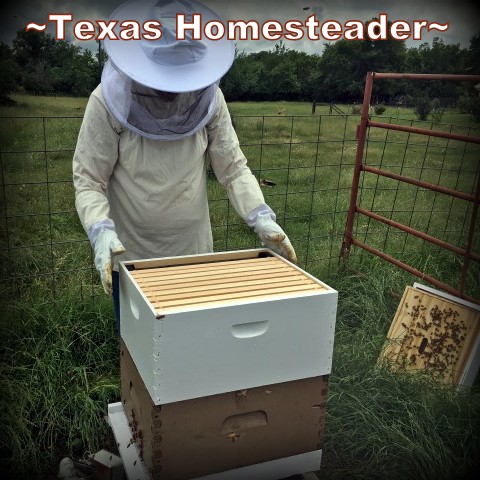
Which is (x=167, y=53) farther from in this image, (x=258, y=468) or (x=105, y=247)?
(x=258, y=468)

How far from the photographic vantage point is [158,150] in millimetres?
1953

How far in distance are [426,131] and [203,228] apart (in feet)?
4.95

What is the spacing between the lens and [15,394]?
2367 millimetres

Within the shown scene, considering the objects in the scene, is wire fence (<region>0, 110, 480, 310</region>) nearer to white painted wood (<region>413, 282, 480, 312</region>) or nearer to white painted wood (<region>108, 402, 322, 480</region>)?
white painted wood (<region>413, 282, 480, 312</region>)

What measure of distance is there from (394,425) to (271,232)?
1036 mm

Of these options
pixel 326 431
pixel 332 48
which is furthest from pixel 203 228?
pixel 332 48

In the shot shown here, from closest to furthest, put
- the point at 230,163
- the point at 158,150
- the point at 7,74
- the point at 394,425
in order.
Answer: the point at 158,150 < the point at 230,163 < the point at 394,425 < the point at 7,74

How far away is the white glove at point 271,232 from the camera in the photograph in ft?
6.46

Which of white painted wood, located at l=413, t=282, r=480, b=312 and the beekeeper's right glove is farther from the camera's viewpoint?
white painted wood, located at l=413, t=282, r=480, b=312

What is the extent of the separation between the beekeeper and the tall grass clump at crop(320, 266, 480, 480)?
2.90 feet

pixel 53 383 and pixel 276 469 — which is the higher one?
pixel 276 469

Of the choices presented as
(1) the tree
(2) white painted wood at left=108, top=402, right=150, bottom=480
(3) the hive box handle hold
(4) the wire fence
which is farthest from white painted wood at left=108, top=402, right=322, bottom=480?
(1) the tree

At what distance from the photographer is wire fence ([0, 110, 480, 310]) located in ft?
10.1

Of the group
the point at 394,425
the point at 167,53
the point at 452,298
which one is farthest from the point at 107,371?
the point at 452,298
